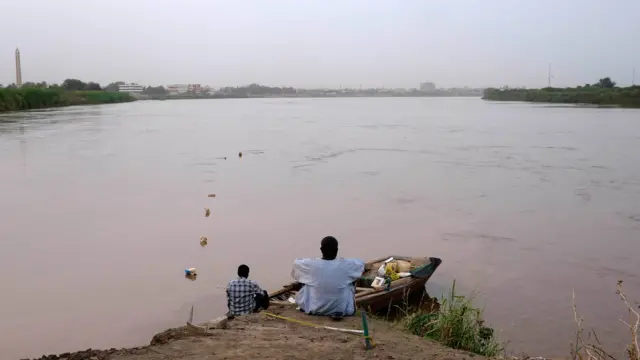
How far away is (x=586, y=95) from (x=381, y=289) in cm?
6935

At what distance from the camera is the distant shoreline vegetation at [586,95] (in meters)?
59.6

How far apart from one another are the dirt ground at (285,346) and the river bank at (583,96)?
6133 cm

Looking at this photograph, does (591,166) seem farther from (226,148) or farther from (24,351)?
(24,351)

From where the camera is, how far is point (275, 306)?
5.15 m

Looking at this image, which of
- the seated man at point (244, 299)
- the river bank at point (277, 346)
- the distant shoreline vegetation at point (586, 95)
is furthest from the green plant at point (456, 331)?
the distant shoreline vegetation at point (586, 95)

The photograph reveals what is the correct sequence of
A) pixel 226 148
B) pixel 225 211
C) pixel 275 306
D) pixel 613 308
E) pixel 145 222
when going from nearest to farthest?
pixel 275 306 → pixel 613 308 → pixel 145 222 → pixel 225 211 → pixel 226 148

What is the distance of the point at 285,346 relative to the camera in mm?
3863

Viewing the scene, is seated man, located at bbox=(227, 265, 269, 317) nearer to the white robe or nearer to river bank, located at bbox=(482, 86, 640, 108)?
the white robe

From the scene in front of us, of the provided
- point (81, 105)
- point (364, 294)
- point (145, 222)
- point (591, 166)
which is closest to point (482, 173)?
point (591, 166)

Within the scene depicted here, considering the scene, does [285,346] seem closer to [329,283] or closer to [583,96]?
[329,283]

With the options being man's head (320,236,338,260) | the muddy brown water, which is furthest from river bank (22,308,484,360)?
the muddy brown water

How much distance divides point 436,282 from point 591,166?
13100 mm

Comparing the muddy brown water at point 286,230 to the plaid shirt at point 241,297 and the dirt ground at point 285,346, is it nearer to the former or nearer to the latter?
the plaid shirt at point 241,297

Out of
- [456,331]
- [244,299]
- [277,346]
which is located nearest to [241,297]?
[244,299]
